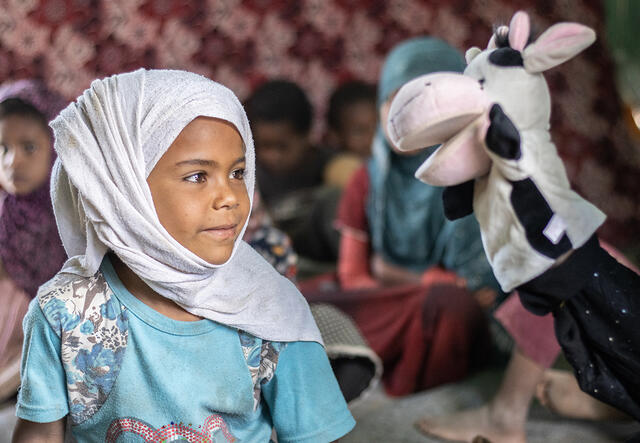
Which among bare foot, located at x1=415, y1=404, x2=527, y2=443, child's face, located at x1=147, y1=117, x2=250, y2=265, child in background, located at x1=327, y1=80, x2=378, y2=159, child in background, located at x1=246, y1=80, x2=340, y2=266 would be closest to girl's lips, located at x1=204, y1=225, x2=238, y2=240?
child's face, located at x1=147, y1=117, x2=250, y2=265

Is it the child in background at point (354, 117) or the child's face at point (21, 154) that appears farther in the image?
the child in background at point (354, 117)

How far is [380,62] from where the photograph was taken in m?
2.43

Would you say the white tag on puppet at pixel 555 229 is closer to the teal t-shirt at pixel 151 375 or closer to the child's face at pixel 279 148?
the teal t-shirt at pixel 151 375

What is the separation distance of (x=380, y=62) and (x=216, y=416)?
5.91ft

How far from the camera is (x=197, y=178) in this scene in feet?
2.56

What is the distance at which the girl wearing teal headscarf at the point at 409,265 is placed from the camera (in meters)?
1.44

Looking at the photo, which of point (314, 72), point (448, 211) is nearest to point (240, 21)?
point (314, 72)

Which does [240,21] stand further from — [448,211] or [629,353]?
[629,353]

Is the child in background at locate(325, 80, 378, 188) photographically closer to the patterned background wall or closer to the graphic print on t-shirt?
the patterned background wall

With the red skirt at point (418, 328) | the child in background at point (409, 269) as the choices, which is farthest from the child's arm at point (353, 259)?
the red skirt at point (418, 328)

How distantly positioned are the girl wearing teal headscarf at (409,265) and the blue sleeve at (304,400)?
617mm

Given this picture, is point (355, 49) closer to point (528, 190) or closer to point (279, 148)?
point (279, 148)

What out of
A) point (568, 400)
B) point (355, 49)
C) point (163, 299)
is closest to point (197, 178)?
point (163, 299)

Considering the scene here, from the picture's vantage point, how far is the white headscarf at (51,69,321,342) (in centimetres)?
76
